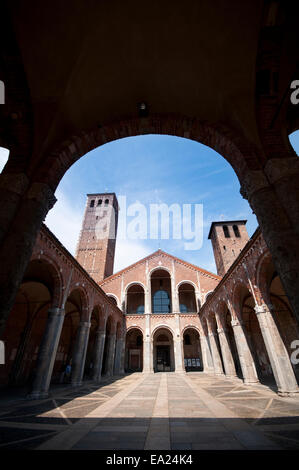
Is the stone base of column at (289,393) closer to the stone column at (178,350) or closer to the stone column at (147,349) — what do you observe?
the stone column at (178,350)

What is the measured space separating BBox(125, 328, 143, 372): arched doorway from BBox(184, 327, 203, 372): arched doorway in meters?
5.13

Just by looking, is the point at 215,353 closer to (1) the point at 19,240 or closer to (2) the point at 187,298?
(2) the point at 187,298

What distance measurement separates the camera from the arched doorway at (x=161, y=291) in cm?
2369

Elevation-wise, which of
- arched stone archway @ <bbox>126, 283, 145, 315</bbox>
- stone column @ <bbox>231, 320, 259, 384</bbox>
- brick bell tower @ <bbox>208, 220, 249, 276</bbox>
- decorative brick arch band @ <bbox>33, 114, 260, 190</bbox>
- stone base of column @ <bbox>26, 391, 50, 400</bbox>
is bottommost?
stone base of column @ <bbox>26, 391, 50, 400</bbox>

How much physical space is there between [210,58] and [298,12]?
135cm

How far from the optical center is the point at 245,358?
33.4ft

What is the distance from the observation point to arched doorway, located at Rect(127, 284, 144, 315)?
24.0 m

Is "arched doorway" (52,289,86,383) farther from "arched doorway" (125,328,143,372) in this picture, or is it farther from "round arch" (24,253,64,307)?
"arched doorway" (125,328,143,372)

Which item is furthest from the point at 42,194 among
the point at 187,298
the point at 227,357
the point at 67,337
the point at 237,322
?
the point at 187,298

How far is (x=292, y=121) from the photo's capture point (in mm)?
3908

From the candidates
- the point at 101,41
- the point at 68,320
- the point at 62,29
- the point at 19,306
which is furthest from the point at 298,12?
the point at 68,320

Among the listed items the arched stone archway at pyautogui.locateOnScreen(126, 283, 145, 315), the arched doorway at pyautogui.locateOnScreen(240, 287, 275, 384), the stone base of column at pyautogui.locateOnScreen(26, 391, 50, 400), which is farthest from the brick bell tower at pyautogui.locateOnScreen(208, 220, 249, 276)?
the stone base of column at pyautogui.locateOnScreen(26, 391, 50, 400)

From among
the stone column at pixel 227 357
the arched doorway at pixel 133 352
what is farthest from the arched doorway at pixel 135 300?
the stone column at pixel 227 357

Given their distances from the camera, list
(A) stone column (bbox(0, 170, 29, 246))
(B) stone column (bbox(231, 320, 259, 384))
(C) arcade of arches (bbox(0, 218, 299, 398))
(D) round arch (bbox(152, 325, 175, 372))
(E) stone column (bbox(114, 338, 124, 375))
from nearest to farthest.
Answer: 1. (A) stone column (bbox(0, 170, 29, 246))
2. (C) arcade of arches (bbox(0, 218, 299, 398))
3. (B) stone column (bbox(231, 320, 259, 384))
4. (E) stone column (bbox(114, 338, 124, 375))
5. (D) round arch (bbox(152, 325, 175, 372))
